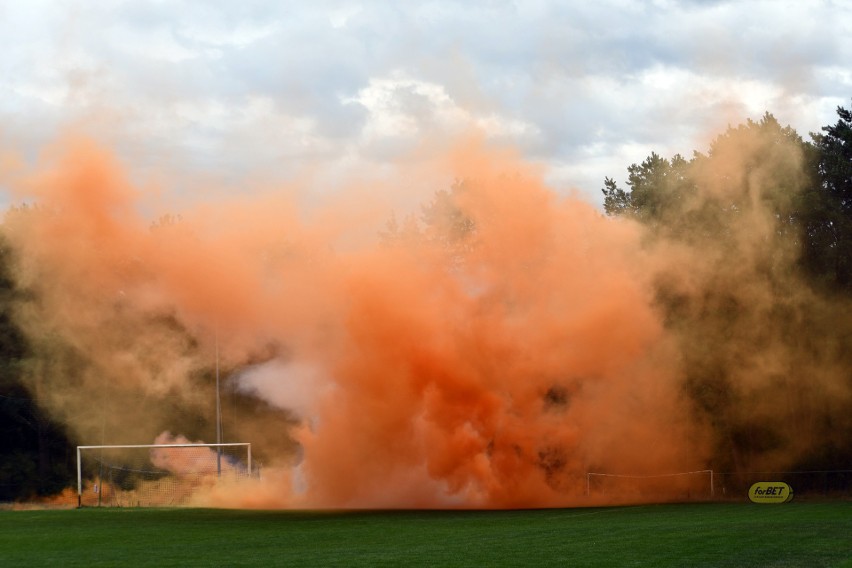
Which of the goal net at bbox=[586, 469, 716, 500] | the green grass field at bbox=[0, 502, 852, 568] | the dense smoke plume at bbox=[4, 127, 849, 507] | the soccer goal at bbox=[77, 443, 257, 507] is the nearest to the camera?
the green grass field at bbox=[0, 502, 852, 568]

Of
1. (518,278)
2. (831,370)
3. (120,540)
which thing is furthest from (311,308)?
(831,370)

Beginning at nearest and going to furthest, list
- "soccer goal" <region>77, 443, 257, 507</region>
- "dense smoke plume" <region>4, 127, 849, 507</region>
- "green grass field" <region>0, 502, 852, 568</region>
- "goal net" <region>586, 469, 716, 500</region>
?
"green grass field" <region>0, 502, 852, 568</region> → "dense smoke plume" <region>4, 127, 849, 507</region> → "goal net" <region>586, 469, 716, 500</region> → "soccer goal" <region>77, 443, 257, 507</region>

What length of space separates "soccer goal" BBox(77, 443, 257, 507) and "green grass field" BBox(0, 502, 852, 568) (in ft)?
42.7

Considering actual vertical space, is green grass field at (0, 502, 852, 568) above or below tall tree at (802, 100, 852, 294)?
below

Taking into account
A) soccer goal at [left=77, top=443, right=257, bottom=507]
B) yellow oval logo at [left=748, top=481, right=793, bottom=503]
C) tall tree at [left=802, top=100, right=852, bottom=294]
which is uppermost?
tall tree at [left=802, top=100, right=852, bottom=294]

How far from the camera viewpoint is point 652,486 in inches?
1908

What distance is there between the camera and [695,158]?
5531 centimetres

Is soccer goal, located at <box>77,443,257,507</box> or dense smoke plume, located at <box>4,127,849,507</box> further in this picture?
soccer goal, located at <box>77,443,257,507</box>

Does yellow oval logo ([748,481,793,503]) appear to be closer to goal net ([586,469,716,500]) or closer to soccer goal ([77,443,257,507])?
goal net ([586,469,716,500])

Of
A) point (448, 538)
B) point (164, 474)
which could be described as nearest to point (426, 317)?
point (448, 538)

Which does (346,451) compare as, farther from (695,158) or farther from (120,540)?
(695,158)

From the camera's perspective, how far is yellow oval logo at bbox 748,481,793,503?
4272 centimetres

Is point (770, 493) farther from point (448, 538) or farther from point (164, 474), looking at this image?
point (164, 474)

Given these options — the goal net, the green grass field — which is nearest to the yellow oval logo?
the goal net
